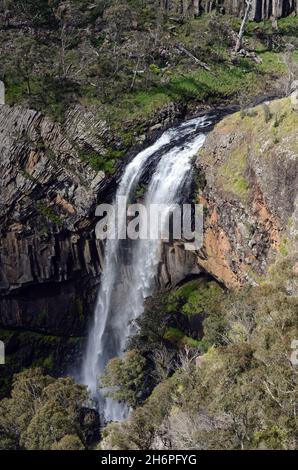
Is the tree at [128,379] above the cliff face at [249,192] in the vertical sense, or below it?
below

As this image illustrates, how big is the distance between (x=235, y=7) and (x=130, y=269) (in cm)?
4637

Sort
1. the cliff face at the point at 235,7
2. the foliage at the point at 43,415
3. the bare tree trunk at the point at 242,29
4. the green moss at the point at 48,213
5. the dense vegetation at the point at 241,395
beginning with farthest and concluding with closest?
the cliff face at the point at 235,7, the bare tree trunk at the point at 242,29, the green moss at the point at 48,213, the foliage at the point at 43,415, the dense vegetation at the point at 241,395

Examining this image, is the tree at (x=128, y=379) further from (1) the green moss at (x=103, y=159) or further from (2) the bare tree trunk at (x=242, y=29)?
(2) the bare tree trunk at (x=242, y=29)

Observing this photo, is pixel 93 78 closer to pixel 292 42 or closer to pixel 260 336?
pixel 292 42

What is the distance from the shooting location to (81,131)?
2162 inches

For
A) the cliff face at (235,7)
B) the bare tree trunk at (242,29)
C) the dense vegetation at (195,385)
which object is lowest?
the dense vegetation at (195,385)

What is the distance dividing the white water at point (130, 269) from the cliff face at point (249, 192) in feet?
11.8

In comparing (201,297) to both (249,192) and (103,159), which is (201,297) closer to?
(249,192)

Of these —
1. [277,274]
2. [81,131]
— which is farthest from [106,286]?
[277,274]

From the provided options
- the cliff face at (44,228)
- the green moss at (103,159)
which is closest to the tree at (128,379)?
the cliff face at (44,228)

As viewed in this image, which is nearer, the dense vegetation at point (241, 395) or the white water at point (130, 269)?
the dense vegetation at point (241, 395)

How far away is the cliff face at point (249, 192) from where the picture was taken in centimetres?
3647

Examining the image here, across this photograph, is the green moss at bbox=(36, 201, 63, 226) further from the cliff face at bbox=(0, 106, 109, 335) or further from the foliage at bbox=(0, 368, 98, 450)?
the foliage at bbox=(0, 368, 98, 450)

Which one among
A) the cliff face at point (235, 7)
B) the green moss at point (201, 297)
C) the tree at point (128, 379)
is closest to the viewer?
the tree at point (128, 379)
